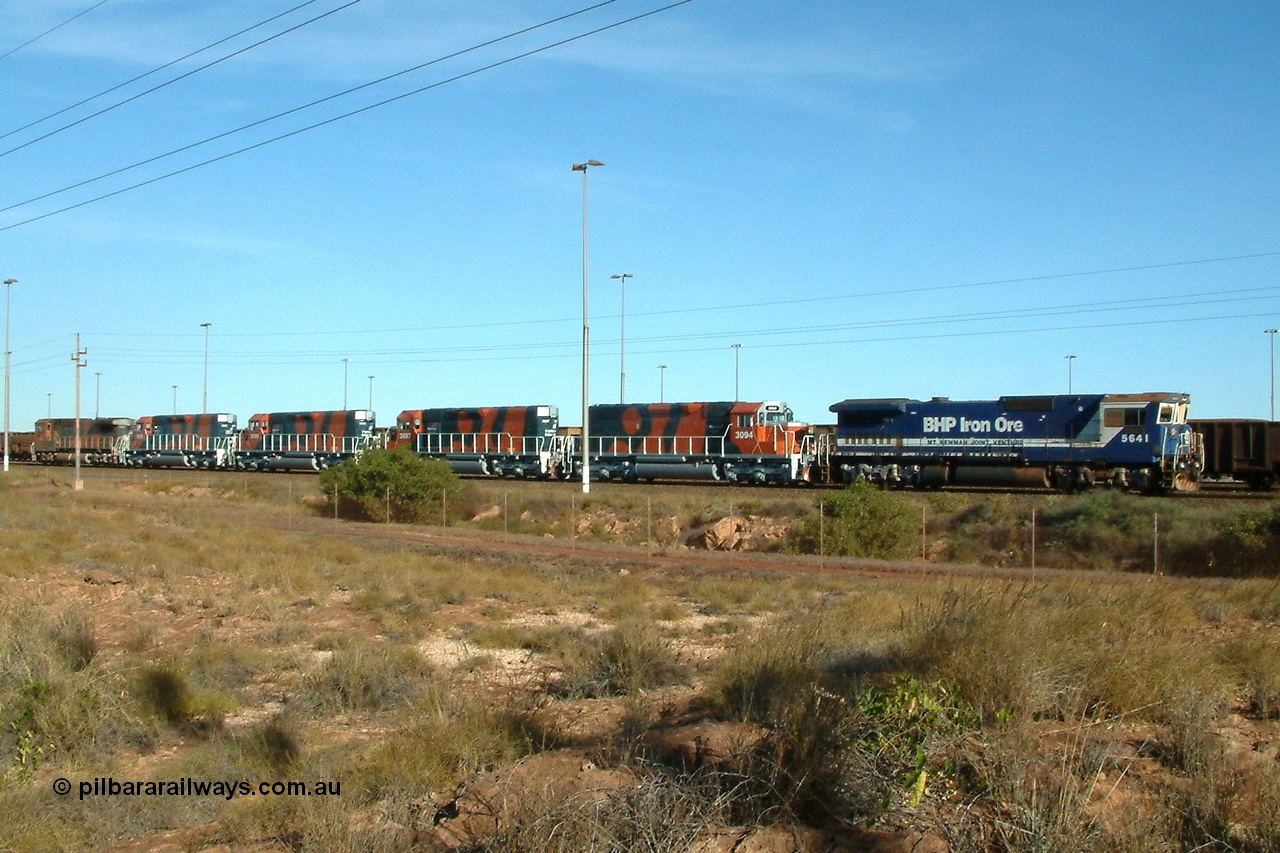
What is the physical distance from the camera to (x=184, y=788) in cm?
801

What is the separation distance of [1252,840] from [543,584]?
52.2ft

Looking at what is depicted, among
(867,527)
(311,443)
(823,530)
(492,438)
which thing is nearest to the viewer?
(823,530)

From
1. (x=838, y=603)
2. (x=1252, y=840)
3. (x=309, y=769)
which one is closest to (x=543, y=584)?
(x=838, y=603)

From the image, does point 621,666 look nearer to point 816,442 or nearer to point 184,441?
point 816,442

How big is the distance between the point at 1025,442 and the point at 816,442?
30.0 feet

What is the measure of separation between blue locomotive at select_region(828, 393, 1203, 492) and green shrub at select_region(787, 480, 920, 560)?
8.91 m

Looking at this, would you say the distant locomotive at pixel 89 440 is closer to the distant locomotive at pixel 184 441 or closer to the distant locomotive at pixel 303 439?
the distant locomotive at pixel 184 441

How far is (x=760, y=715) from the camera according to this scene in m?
7.50

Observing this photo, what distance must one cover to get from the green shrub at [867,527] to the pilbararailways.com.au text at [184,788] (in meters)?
21.4

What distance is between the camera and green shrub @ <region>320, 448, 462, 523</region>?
129 ft

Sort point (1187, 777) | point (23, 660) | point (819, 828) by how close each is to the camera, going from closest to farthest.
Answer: point (819, 828) → point (1187, 777) → point (23, 660)

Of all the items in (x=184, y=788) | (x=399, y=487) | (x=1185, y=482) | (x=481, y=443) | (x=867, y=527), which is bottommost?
(x=184, y=788)

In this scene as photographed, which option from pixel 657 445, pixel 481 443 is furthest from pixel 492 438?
pixel 657 445

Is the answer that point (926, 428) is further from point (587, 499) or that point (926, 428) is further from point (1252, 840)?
point (1252, 840)
